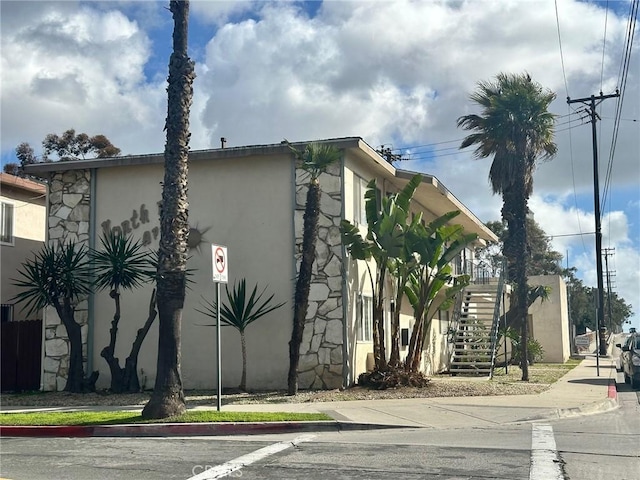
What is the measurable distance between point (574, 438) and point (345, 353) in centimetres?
711

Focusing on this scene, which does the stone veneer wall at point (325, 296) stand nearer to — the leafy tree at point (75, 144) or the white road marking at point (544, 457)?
the white road marking at point (544, 457)

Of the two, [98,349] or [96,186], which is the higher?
[96,186]

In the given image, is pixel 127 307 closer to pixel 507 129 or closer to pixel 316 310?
pixel 316 310

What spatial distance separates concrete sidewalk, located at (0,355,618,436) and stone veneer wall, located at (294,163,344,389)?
2178 mm

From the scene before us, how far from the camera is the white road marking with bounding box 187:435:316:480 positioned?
324 inches

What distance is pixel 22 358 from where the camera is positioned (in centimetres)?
1938

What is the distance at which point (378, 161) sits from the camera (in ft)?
61.5

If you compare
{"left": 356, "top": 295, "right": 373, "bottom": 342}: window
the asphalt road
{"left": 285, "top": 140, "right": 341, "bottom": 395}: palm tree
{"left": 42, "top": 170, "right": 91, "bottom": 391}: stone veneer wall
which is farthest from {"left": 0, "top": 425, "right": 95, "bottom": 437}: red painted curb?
{"left": 356, "top": 295, "right": 373, "bottom": 342}: window

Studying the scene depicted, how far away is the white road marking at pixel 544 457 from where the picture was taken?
804 centimetres

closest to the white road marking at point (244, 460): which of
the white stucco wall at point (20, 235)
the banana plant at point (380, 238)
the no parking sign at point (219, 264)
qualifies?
the no parking sign at point (219, 264)

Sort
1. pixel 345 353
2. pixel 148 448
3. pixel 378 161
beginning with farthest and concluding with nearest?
pixel 378 161, pixel 345 353, pixel 148 448

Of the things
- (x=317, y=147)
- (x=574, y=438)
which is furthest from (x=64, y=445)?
(x=317, y=147)

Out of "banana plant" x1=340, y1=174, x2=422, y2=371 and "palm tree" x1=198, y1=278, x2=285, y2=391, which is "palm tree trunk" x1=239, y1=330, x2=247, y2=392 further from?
"banana plant" x1=340, y1=174, x2=422, y2=371

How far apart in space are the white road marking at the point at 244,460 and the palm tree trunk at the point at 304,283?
17.2 feet
